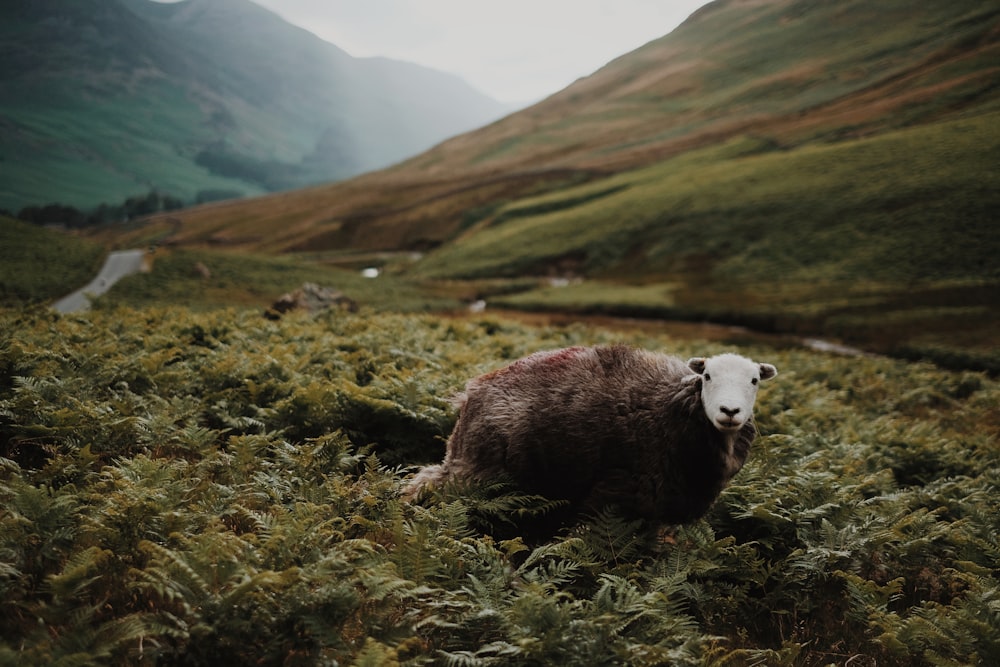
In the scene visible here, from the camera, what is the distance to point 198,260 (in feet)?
228

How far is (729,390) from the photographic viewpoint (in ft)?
20.0

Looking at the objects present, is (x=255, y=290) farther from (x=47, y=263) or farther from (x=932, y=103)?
(x=932, y=103)

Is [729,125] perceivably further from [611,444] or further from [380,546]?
[380,546]

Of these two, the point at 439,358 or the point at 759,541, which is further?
the point at 439,358

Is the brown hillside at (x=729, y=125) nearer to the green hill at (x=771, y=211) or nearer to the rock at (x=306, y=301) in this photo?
the green hill at (x=771, y=211)

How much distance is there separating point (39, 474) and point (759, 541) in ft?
27.3

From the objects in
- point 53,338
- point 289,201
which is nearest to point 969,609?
point 53,338

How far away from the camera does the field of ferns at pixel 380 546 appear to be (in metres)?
3.97

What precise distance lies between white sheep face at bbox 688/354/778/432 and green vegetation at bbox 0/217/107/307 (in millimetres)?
55635

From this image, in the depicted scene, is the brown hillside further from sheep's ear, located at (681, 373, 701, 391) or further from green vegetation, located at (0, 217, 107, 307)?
sheep's ear, located at (681, 373, 701, 391)

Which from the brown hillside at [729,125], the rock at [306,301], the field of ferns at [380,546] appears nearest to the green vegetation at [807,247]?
the brown hillside at [729,125]

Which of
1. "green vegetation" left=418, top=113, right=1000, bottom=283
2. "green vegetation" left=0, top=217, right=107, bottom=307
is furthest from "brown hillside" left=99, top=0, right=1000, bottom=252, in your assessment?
"green vegetation" left=0, top=217, right=107, bottom=307

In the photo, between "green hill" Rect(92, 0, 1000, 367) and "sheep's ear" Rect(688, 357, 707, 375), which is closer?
"sheep's ear" Rect(688, 357, 707, 375)

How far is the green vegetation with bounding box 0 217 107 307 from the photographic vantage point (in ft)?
163
